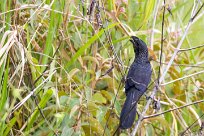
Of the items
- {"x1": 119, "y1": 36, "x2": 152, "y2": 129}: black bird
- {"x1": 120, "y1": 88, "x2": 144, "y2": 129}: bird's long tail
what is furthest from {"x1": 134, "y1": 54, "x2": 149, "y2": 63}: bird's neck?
{"x1": 120, "y1": 88, "x2": 144, "y2": 129}: bird's long tail

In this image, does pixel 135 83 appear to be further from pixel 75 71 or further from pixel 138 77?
pixel 75 71

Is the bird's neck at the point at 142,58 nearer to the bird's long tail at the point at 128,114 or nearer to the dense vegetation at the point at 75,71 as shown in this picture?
the dense vegetation at the point at 75,71

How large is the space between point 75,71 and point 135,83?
26cm

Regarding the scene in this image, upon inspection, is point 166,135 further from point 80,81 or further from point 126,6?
point 126,6

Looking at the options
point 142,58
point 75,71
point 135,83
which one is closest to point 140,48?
→ point 142,58

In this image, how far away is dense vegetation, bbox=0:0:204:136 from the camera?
2.19 m

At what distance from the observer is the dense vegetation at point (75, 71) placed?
2.19m

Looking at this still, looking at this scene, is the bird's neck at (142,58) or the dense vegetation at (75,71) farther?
the bird's neck at (142,58)

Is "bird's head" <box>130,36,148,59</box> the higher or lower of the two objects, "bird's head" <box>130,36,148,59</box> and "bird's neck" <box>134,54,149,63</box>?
the higher

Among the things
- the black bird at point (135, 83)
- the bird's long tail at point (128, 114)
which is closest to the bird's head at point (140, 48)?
the black bird at point (135, 83)

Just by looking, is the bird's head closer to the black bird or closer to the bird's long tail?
the black bird

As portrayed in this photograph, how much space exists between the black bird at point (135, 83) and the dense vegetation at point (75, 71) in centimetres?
6

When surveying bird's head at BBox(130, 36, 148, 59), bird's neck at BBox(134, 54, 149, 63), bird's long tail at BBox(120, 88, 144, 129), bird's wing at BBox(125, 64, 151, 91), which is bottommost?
bird's long tail at BBox(120, 88, 144, 129)

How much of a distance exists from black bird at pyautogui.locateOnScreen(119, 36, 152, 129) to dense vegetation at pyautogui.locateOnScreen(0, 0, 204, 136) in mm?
55
